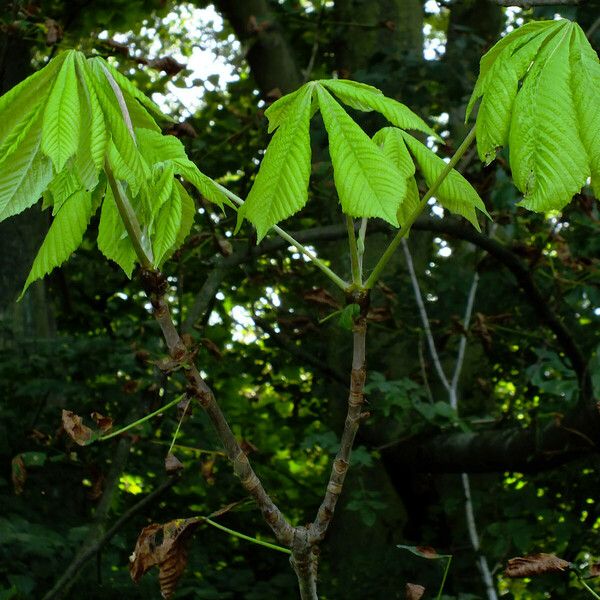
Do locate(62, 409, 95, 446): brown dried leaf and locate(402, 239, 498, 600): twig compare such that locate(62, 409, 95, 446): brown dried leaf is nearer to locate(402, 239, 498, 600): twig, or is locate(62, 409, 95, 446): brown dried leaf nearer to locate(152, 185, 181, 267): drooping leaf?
locate(152, 185, 181, 267): drooping leaf

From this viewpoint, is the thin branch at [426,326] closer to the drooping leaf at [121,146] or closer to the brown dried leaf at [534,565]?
the brown dried leaf at [534,565]

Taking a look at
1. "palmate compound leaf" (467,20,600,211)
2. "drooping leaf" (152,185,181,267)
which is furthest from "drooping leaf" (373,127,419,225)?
"drooping leaf" (152,185,181,267)

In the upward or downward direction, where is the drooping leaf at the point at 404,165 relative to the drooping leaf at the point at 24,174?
upward

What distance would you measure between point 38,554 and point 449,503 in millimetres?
1806

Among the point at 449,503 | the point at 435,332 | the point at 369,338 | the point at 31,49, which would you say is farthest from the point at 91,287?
the point at 449,503

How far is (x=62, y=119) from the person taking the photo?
1172 millimetres

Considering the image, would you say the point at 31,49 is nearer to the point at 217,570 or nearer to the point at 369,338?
the point at 369,338

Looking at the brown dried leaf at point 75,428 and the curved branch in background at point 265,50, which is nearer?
the brown dried leaf at point 75,428

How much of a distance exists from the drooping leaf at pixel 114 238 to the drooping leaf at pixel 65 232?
46 mm

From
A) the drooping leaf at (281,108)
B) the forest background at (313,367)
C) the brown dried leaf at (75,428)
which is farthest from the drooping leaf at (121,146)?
the forest background at (313,367)

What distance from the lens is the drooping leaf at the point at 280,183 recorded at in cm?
119

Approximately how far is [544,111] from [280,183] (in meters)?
0.34

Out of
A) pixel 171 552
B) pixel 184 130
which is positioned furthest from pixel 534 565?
pixel 184 130

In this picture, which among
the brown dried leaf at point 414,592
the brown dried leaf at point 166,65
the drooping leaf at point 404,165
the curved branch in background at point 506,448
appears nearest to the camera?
the brown dried leaf at point 414,592
